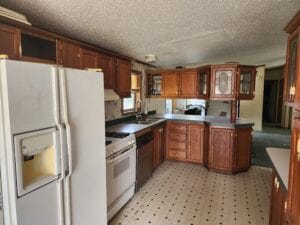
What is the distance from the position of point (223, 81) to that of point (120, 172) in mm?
2609

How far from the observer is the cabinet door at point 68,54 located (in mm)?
2061

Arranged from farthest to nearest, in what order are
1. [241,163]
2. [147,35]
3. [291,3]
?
1. [241,163]
2. [147,35]
3. [291,3]

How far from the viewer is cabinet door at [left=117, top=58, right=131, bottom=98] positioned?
323 centimetres

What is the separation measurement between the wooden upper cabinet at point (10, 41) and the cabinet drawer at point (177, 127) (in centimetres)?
331

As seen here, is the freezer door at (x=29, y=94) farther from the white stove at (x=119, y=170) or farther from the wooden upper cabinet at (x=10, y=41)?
the white stove at (x=119, y=170)

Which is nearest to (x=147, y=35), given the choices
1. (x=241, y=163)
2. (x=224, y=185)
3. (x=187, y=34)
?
(x=187, y=34)

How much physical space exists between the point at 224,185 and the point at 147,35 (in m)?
2.66

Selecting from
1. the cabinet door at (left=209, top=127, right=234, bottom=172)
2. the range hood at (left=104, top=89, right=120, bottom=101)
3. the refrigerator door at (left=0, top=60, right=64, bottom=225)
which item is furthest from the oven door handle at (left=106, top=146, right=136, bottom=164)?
the cabinet door at (left=209, top=127, right=234, bottom=172)

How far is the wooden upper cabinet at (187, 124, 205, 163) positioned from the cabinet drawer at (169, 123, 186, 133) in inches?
4.4

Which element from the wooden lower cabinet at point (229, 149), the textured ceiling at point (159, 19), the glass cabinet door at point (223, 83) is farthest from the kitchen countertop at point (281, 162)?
the glass cabinet door at point (223, 83)

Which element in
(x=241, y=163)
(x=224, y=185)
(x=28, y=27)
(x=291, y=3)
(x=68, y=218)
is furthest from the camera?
(x=241, y=163)

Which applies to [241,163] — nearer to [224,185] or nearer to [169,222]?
[224,185]

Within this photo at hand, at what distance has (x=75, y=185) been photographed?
1592 mm

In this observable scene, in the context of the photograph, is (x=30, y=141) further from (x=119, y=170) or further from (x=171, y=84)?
(x=171, y=84)
